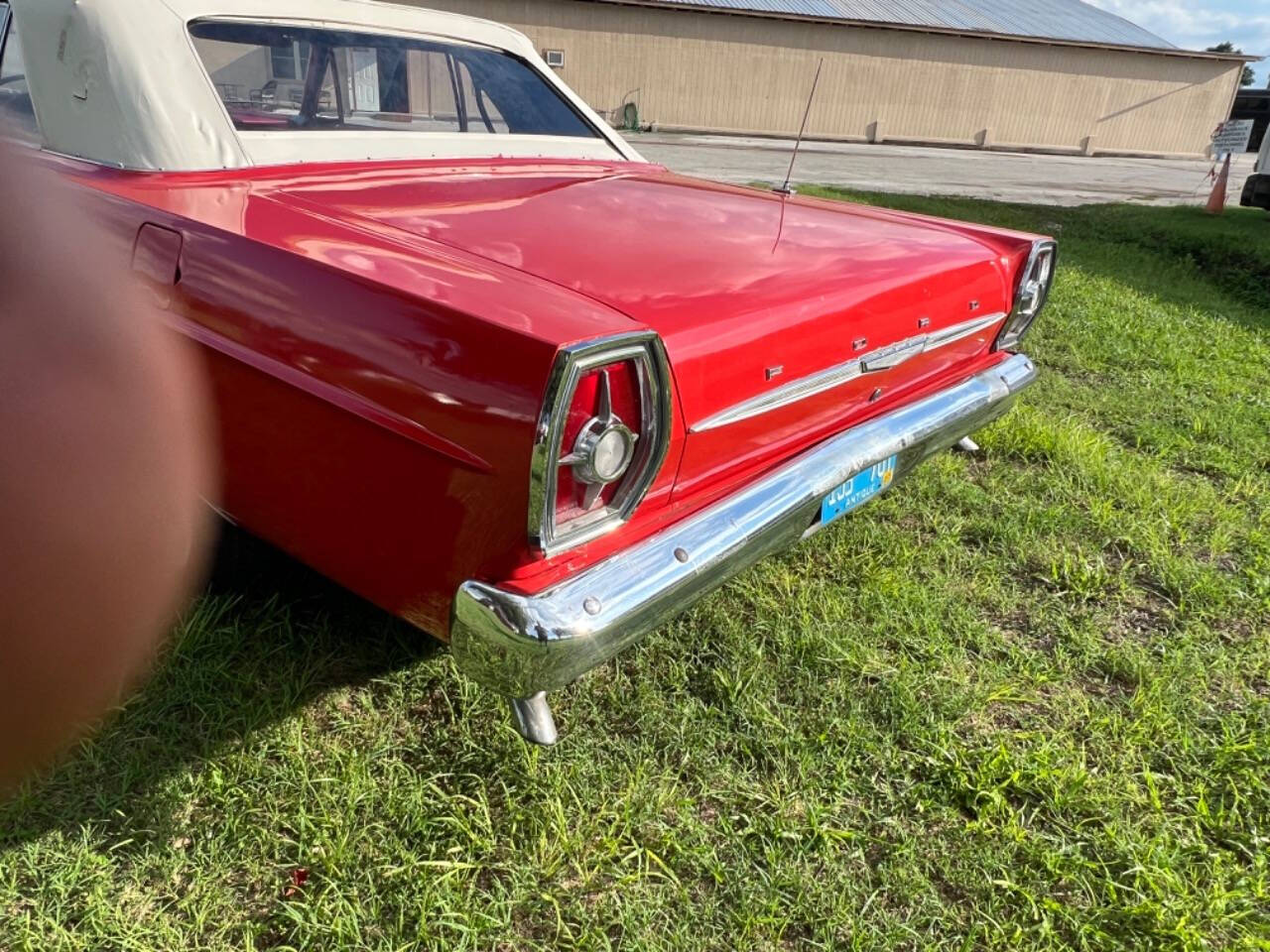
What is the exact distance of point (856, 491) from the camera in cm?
209

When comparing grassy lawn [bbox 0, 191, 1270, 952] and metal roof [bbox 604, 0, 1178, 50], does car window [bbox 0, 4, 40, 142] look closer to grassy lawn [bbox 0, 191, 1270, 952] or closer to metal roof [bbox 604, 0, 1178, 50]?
grassy lawn [bbox 0, 191, 1270, 952]

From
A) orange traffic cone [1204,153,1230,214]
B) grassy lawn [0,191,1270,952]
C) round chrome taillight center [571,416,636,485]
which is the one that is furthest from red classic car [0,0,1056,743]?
orange traffic cone [1204,153,1230,214]

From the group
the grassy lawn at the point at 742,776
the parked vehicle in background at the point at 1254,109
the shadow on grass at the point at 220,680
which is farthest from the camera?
the parked vehicle in background at the point at 1254,109

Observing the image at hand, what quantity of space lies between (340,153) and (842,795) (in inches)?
79.0

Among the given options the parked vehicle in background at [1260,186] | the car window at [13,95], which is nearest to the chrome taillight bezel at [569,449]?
the car window at [13,95]

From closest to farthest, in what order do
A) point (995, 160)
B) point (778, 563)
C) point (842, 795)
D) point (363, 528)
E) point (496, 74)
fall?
point (363, 528) → point (842, 795) → point (778, 563) → point (496, 74) → point (995, 160)

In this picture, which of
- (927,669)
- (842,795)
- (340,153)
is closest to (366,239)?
(340,153)

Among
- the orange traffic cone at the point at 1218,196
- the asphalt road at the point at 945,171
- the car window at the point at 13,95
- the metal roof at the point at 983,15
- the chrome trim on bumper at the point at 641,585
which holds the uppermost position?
the metal roof at the point at 983,15

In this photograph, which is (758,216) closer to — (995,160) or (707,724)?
(707,724)

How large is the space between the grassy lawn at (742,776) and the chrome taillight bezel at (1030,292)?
2.14 feet

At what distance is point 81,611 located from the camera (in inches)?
62.9

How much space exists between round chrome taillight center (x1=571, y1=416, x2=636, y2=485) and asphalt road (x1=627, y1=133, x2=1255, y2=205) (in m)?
9.93

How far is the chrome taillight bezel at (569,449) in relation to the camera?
1298 mm

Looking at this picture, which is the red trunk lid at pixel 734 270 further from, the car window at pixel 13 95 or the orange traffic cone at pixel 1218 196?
the orange traffic cone at pixel 1218 196
